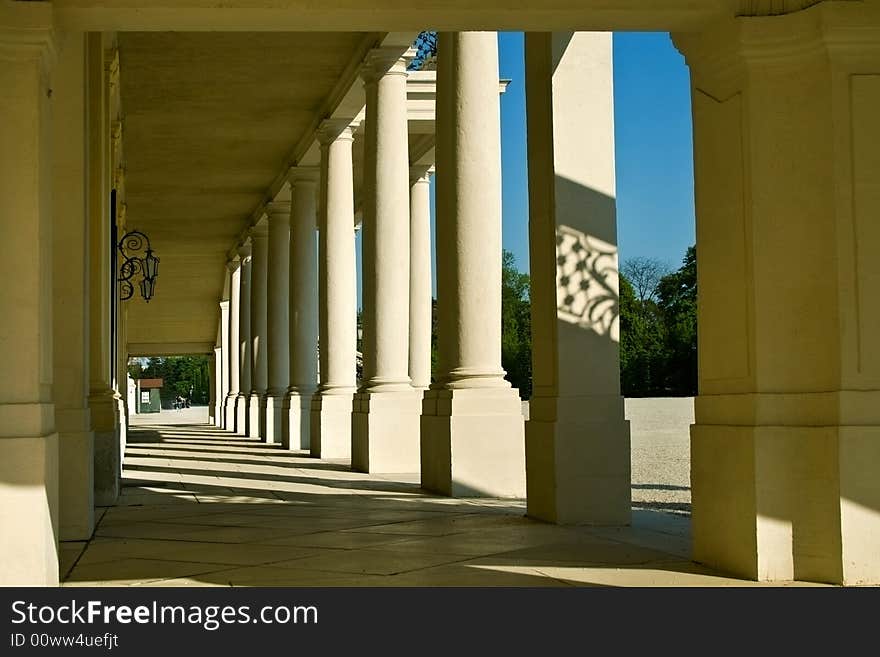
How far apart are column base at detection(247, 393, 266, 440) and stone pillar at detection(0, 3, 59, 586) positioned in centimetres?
4426

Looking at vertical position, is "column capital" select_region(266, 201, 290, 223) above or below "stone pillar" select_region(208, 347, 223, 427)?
above

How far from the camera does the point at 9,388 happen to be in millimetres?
13328

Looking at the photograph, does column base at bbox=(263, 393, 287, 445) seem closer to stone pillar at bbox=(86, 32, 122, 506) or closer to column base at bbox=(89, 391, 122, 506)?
column base at bbox=(89, 391, 122, 506)

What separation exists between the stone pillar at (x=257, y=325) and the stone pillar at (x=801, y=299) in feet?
160

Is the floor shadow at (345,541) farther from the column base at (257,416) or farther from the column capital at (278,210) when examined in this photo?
the column capital at (278,210)

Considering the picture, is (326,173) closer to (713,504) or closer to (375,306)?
(375,306)

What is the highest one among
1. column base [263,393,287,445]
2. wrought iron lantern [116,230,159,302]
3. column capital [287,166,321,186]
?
column capital [287,166,321,186]

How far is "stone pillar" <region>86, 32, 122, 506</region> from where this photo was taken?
23.5 metres

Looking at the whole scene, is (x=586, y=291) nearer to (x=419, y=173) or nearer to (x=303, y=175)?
(x=303, y=175)

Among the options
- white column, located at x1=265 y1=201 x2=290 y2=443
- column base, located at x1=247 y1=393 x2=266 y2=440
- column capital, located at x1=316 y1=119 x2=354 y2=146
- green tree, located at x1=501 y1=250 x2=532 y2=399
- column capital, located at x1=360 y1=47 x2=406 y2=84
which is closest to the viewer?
column capital, located at x1=360 y1=47 x2=406 y2=84

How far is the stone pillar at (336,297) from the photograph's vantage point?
4134 cm

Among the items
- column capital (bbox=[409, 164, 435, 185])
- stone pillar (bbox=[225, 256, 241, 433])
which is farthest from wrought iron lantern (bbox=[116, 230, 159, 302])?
stone pillar (bbox=[225, 256, 241, 433])

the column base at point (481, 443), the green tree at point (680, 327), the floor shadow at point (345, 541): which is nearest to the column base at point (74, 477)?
the floor shadow at point (345, 541)
